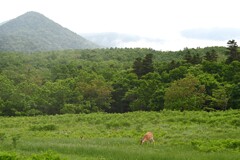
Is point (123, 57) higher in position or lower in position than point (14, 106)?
higher

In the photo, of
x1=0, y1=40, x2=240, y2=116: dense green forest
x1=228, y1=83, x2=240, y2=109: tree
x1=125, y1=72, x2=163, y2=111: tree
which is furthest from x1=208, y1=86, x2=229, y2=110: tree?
x1=125, y1=72, x2=163, y2=111: tree

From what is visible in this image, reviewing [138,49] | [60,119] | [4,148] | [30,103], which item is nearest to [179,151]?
[4,148]

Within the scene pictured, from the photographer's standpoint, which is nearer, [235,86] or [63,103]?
[235,86]

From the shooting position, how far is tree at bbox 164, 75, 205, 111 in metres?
53.5

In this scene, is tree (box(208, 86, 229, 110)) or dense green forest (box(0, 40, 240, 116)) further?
dense green forest (box(0, 40, 240, 116))

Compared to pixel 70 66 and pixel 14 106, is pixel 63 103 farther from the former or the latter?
pixel 70 66

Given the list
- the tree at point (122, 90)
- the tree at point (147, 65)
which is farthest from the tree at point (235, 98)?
the tree at point (147, 65)

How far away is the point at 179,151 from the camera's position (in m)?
18.3

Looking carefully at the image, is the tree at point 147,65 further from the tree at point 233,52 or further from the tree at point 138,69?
the tree at point 233,52

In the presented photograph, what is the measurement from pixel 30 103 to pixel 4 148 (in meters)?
48.2

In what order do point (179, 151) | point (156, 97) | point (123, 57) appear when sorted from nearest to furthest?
point (179, 151), point (156, 97), point (123, 57)

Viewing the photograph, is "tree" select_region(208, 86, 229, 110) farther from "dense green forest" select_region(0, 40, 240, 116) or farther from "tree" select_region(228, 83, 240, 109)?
"tree" select_region(228, 83, 240, 109)

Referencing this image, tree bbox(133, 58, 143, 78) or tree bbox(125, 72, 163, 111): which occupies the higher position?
tree bbox(133, 58, 143, 78)

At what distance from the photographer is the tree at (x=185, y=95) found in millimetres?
53500
